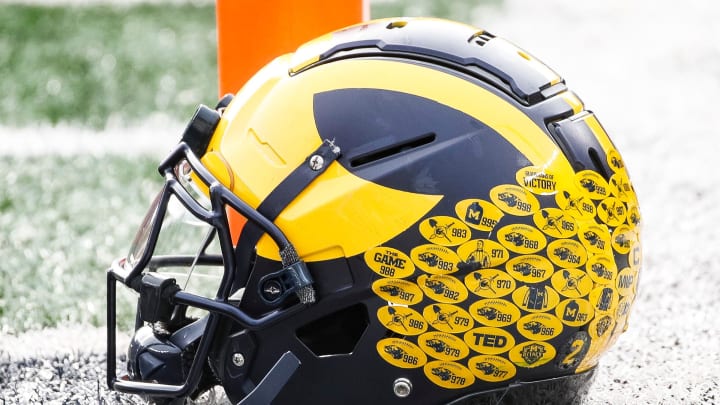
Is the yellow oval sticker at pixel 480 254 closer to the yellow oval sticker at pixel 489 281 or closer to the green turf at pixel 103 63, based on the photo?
the yellow oval sticker at pixel 489 281

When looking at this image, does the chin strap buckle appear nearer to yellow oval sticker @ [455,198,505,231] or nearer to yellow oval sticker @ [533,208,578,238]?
yellow oval sticker @ [455,198,505,231]

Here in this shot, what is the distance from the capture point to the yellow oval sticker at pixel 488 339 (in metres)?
2.03

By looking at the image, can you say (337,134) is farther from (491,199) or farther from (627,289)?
(627,289)

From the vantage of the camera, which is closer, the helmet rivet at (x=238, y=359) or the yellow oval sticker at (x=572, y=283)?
the yellow oval sticker at (x=572, y=283)

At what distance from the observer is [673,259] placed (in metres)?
3.66

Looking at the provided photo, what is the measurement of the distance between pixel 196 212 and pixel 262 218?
0.45 feet

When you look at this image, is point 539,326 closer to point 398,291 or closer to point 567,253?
point 567,253

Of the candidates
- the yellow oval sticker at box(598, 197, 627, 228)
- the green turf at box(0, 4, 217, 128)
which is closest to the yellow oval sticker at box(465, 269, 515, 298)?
the yellow oval sticker at box(598, 197, 627, 228)

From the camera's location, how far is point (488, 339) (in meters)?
2.04

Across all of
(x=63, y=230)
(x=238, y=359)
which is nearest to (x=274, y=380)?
(x=238, y=359)

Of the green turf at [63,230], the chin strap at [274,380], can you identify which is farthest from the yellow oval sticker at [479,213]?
the green turf at [63,230]

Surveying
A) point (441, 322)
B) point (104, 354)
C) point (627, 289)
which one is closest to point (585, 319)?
point (627, 289)

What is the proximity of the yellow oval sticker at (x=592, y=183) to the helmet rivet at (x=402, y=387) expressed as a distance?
1.74ft

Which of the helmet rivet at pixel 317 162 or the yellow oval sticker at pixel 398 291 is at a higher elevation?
the helmet rivet at pixel 317 162
